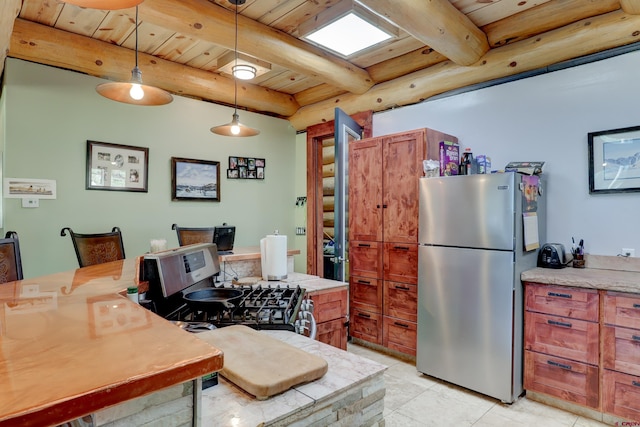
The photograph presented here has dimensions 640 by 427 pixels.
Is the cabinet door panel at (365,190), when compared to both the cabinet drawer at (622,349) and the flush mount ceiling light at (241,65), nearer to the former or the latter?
Answer: the flush mount ceiling light at (241,65)

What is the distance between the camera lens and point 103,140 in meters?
3.52

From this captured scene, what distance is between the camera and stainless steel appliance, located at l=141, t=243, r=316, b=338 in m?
1.50

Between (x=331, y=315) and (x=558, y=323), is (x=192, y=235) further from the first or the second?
(x=558, y=323)

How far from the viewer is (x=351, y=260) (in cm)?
376

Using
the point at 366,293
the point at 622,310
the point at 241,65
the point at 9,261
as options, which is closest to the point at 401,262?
the point at 366,293

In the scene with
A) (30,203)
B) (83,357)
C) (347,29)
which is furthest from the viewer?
(30,203)

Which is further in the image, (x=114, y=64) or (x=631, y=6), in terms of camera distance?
(x=114, y=64)

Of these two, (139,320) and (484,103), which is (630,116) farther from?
(139,320)

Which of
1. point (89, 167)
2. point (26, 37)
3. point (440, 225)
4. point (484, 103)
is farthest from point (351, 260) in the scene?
point (26, 37)

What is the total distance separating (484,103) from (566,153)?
2.69 feet

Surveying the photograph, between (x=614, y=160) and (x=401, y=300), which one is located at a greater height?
(x=614, y=160)

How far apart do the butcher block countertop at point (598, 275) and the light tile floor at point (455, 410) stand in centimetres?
87

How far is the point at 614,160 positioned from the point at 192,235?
3.46 m

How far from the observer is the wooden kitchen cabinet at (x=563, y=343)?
2.29 metres
